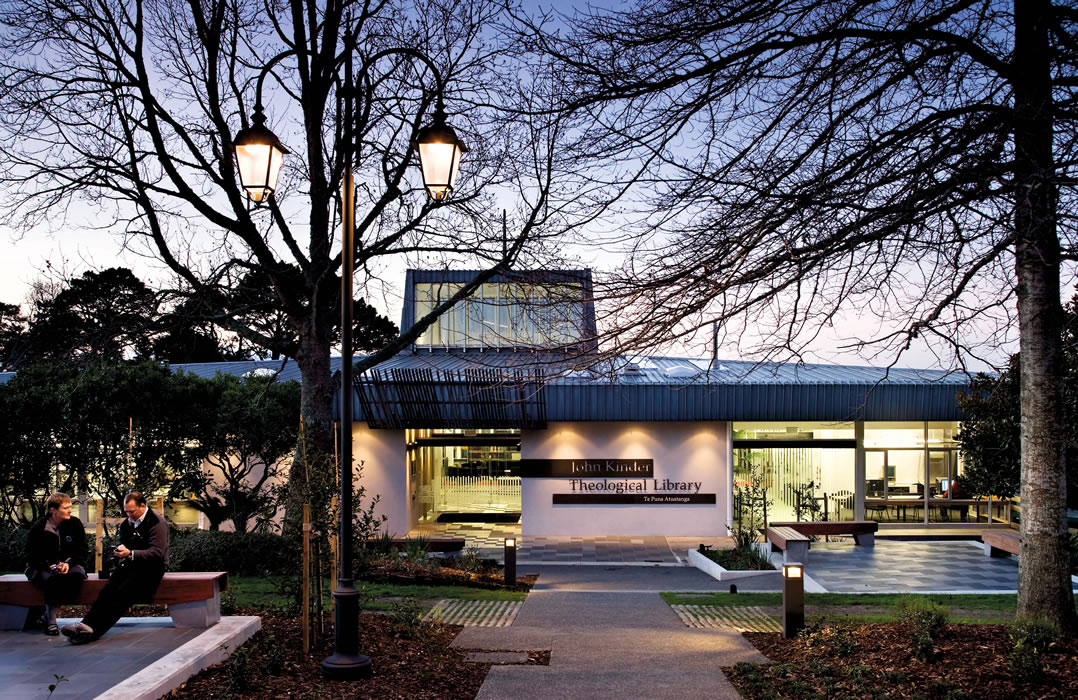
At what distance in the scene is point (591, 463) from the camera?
81.5 feet

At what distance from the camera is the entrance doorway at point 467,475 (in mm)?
26469

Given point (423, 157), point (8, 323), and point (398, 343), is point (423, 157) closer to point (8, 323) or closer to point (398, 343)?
point (398, 343)

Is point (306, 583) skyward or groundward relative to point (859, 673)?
skyward

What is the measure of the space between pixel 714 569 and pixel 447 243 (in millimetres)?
7937

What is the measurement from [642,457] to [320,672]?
1762 centimetres

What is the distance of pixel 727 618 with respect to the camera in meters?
12.3

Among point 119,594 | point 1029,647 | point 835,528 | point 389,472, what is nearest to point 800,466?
point 835,528

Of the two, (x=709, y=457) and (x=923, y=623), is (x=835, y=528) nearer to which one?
(x=709, y=457)

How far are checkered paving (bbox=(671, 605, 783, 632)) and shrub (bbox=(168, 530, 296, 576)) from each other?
7434mm

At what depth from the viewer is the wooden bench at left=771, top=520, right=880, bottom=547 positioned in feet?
74.0

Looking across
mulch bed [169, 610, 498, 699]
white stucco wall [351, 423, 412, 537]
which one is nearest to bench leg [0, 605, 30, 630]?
mulch bed [169, 610, 498, 699]

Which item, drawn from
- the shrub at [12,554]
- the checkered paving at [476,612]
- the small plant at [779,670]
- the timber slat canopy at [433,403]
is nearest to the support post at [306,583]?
the checkered paving at [476,612]

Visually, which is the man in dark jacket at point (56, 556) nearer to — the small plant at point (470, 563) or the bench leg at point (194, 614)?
the bench leg at point (194, 614)

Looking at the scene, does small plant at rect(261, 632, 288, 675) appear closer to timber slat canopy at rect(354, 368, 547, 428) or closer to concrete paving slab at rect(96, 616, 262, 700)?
concrete paving slab at rect(96, 616, 262, 700)
